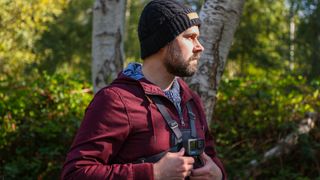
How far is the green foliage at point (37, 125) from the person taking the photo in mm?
5719

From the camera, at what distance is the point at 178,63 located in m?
2.45

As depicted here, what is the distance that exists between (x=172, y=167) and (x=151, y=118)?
0.23 meters

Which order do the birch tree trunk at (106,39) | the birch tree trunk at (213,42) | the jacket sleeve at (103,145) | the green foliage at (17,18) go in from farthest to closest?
the green foliage at (17,18), the birch tree trunk at (106,39), the birch tree trunk at (213,42), the jacket sleeve at (103,145)

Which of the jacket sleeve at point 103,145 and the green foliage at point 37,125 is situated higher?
the jacket sleeve at point 103,145

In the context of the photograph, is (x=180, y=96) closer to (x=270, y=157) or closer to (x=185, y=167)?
(x=185, y=167)

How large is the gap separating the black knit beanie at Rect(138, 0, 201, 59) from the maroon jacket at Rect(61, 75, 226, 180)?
20 cm

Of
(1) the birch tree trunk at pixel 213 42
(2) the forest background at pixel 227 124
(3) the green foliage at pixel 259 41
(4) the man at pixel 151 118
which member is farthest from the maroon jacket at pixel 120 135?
(3) the green foliage at pixel 259 41

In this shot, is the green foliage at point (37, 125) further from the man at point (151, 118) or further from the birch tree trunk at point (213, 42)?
the man at point (151, 118)

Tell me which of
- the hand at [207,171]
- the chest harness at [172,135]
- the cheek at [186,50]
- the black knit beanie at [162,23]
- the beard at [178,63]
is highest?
the black knit beanie at [162,23]

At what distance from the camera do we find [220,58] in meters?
3.99

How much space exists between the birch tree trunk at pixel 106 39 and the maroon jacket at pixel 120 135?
280 cm

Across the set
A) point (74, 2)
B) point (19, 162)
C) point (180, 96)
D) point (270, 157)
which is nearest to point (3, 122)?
point (19, 162)

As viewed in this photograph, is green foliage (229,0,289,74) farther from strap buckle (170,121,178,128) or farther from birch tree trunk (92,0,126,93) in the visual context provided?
strap buckle (170,121,178,128)

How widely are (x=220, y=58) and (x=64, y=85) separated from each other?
312 centimetres
